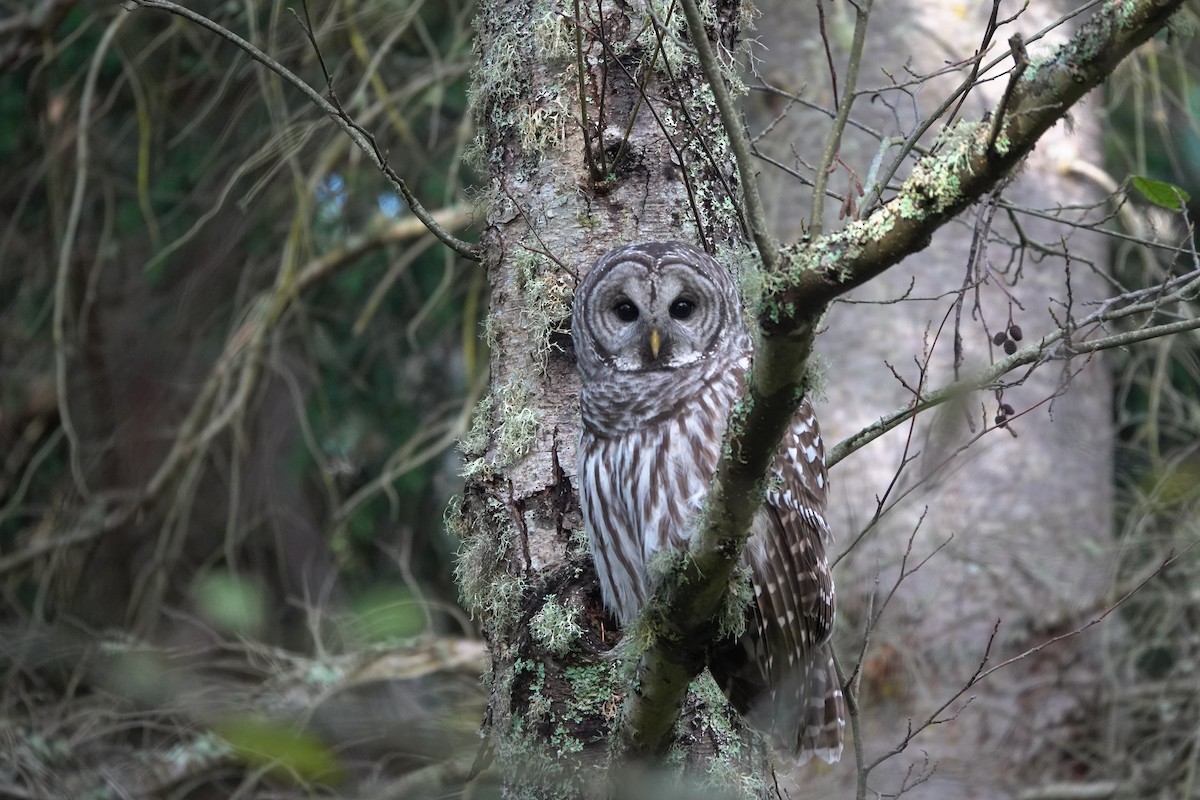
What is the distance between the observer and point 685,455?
309cm

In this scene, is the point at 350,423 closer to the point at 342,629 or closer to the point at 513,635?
the point at 342,629

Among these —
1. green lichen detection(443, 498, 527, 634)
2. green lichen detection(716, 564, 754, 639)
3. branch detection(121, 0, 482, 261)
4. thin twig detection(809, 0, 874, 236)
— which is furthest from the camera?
green lichen detection(443, 498, 527, 634)

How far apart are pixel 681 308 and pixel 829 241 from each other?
1.42 metres

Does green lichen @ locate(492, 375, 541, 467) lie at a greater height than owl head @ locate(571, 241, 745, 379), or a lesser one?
lesser

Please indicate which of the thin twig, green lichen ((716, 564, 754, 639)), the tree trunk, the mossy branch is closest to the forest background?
the tree trunk

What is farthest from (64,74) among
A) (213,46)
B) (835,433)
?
(835,433)

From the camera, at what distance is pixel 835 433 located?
17.6ft

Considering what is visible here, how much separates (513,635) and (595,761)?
34 centimetres

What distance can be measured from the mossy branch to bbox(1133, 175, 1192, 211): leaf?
0.87 meters

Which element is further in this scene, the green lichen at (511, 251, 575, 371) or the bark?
the green lichen at (511, 251, 575, 371)

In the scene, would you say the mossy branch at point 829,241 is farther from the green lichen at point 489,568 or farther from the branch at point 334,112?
the branch at point 334,112

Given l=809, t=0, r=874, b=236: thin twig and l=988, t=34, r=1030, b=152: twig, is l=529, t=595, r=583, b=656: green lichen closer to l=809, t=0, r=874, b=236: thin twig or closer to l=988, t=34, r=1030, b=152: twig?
l=809, t=0, r=874, b=236: thin twig

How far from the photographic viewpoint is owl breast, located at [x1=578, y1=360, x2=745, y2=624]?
293cm

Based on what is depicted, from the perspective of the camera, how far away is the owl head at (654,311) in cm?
296
